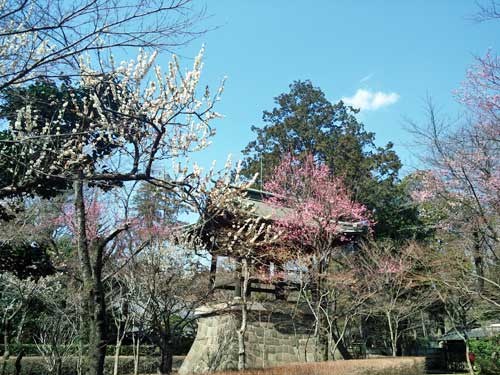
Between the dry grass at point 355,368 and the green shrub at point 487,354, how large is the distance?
2.79 meters

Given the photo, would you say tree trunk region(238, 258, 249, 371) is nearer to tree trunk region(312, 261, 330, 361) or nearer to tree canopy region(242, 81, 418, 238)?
tree trunk region(312, 261, 330, 361)

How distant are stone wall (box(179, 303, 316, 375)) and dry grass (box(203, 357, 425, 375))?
2.60 metres

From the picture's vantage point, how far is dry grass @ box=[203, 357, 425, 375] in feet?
22.5

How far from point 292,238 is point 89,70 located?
8.79 meters

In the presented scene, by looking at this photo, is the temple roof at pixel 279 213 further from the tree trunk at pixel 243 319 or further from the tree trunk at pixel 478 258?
the tree trunk at pixel 478 258

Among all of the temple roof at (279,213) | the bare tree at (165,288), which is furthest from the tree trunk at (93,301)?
the temple roof at (279,213)

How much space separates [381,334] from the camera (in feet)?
57.4

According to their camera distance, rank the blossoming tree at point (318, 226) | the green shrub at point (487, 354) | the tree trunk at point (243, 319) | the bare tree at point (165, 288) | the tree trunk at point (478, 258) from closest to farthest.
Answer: the bare tree at point (165, 288) → the tree trunk at point (243, 319) → the blossoming tree at point (318, 226) → the tree trunk at point (478, 258) → the green shrub at point (487, 354)

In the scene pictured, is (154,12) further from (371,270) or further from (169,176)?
(371,270)

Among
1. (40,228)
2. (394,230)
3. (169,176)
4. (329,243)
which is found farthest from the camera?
(394,230)

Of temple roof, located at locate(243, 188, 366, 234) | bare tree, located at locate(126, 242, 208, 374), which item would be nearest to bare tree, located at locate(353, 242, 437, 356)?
temple roof, located at locate(243, 188, 366, 234)

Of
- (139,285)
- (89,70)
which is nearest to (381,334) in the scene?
(139,285)

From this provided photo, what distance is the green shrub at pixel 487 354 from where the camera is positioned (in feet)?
41.9

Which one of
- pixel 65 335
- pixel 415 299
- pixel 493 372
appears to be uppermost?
pixel 415 299
